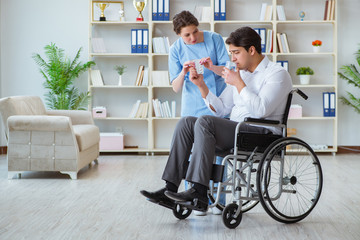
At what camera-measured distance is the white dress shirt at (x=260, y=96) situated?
2.71 meters

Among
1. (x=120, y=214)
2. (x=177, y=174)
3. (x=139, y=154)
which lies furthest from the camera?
(x=139, y=154)

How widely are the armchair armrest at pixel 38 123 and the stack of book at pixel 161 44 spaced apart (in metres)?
2.21

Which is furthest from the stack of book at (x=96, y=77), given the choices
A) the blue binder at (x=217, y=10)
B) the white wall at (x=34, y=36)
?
the blue binder at (x=217, y=10)

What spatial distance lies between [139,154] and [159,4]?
1.86m

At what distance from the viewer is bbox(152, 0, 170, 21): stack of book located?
6188 mm

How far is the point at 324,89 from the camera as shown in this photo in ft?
21.2

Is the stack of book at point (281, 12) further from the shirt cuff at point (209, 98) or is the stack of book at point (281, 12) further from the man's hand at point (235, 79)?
the man's hand at point (235, 79)

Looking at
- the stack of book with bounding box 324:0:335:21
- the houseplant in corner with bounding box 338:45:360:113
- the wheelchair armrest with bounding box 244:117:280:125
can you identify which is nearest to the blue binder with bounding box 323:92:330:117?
the houseplant in corner with bounding box 338:45:360:113

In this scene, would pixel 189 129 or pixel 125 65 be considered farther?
pixel 125 65

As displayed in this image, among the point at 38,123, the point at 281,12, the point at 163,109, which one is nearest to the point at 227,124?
the point at 38,123

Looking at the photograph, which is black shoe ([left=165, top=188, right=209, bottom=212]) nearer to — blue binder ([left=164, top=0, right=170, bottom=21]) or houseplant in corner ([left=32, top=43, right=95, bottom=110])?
houseplant in corner ([left=32, top=43, right=95, bottom=110])

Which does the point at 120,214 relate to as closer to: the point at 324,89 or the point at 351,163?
the point at 351,163

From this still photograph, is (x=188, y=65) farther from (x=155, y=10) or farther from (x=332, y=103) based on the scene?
(x=332, y=103)

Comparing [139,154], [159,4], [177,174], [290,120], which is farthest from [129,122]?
[177,174]
